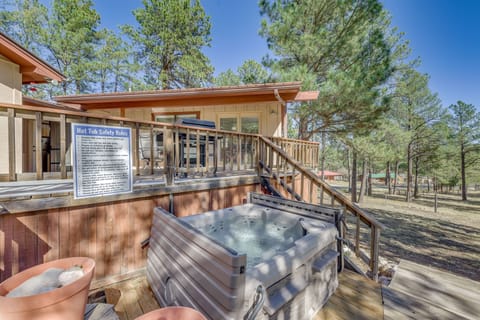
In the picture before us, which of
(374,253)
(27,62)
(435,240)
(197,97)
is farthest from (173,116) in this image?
(435,240)

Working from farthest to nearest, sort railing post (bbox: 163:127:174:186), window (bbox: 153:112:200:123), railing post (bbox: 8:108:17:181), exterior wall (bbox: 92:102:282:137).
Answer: window (bbox: 153:112:200:123)
exterior wall (bbox: 92:102:282:137)
railing post (bbox: 163:127:174:186)
railing post (bbox: 8:108:17:181)

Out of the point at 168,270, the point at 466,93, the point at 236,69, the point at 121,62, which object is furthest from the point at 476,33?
the point at 121,62

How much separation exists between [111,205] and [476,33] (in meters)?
19.0

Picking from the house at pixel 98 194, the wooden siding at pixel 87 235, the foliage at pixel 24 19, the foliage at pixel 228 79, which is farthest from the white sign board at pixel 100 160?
the foliage at pixel 24 19

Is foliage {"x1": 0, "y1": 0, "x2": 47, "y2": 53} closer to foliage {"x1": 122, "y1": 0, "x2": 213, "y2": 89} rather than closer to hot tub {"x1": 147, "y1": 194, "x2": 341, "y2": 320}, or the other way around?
foliage {"x1": 122, "y1": 0, "x2": 213, "y2": 89}

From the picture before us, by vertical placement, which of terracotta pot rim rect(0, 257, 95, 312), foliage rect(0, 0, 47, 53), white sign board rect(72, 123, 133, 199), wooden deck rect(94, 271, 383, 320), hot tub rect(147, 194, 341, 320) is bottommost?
wooden deck rect(94, 271, 383, 320)

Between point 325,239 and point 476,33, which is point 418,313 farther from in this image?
point 476,33

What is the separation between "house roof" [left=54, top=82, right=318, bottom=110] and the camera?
564 centimetres

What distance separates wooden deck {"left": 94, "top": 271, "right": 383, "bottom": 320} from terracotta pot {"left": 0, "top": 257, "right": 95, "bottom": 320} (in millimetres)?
802

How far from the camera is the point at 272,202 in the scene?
3.63 meters

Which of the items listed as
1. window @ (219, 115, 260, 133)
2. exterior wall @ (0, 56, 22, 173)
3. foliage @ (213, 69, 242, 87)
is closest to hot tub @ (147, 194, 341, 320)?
exterior wall @ (0, 56, 22, 173)

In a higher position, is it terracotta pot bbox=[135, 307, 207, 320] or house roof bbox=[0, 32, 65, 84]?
house roof bbox=[0, 32, 65, 84]

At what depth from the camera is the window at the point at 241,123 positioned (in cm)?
702

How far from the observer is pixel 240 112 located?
277 inches
